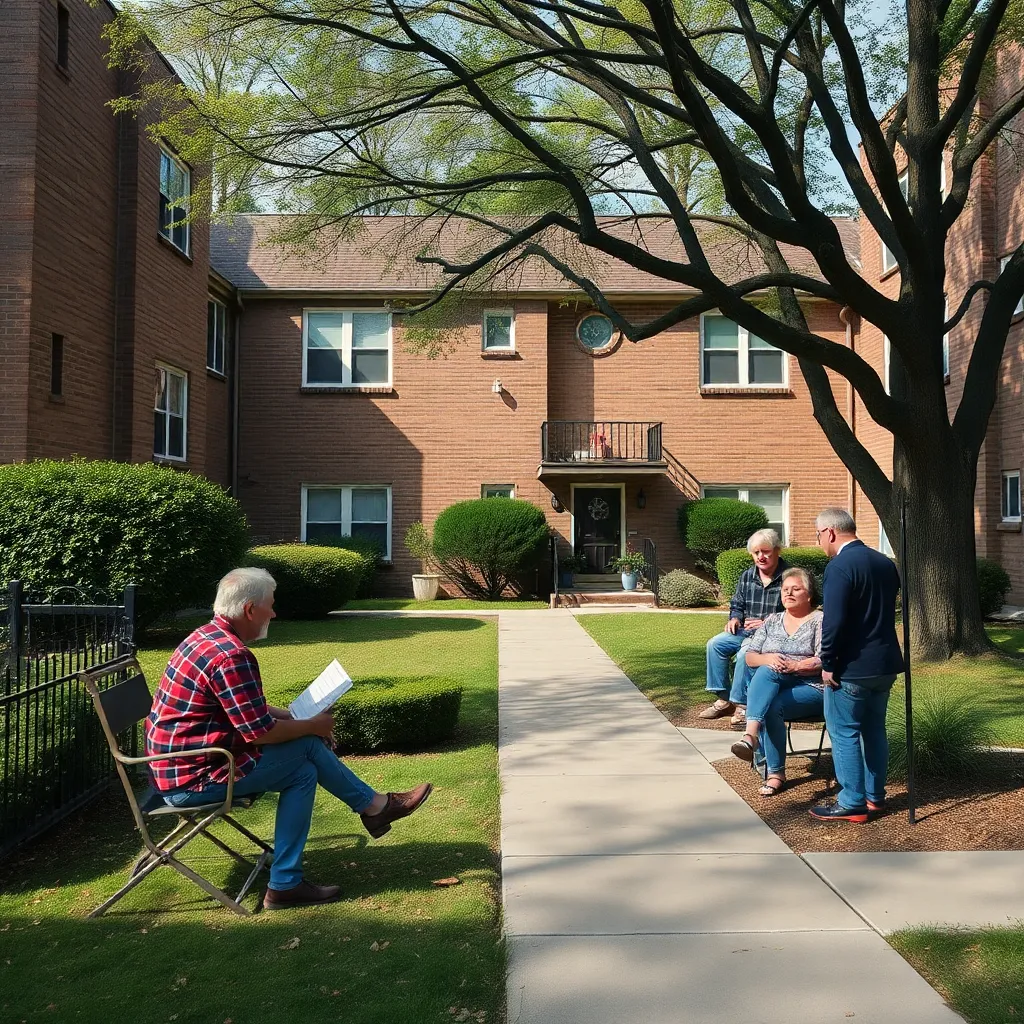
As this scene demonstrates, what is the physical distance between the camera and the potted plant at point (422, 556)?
21109 millimetres

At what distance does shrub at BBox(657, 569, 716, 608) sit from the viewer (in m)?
A: 19.6

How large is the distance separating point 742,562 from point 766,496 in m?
4.31

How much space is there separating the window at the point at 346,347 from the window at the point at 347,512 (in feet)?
8.25

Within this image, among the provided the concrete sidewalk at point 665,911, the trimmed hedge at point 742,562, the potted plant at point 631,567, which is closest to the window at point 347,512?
the potted plant at point 631,567

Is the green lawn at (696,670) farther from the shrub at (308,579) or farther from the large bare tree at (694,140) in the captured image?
the shrub at (308,579)

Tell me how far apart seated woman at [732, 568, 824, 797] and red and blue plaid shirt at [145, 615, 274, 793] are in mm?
3095

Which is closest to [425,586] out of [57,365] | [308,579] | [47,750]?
[308,579]

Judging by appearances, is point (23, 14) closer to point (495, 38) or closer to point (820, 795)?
point (495, 38)

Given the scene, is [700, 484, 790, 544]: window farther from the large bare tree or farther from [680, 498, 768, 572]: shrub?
the large bare tree

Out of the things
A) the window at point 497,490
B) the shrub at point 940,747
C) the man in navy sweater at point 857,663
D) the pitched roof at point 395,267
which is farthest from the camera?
the window at point 497,490

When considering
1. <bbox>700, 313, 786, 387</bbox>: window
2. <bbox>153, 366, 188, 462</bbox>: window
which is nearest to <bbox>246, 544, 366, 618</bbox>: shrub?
<bbox>153, 366, 188, 462</bbox>: window

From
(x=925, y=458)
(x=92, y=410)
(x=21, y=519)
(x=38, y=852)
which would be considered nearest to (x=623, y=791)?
(x=38, y=852)

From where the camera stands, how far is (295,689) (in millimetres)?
7414

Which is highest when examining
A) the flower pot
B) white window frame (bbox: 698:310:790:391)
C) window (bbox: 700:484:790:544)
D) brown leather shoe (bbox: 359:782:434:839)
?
white window frame (bbox: 698:310:790:391)
